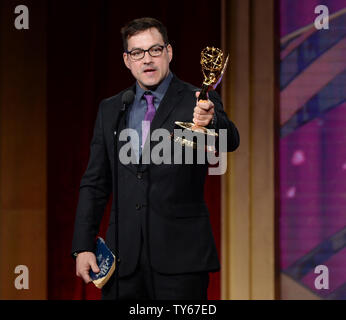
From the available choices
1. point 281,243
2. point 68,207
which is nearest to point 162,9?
point 68,207

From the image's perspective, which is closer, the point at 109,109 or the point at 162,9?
the point at 109,109

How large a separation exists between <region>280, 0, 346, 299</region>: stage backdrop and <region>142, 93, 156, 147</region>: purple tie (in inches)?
54.0

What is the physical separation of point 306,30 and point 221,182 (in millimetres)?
930

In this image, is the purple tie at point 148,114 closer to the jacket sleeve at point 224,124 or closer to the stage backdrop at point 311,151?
the jacket sleeve at point 224,124

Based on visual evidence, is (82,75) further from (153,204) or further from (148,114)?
(153,204)

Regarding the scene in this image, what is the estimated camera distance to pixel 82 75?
3.32 m

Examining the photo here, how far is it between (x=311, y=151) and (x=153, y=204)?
1.50 m

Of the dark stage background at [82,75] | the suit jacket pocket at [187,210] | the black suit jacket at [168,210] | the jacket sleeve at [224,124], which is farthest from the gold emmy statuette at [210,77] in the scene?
the dark stage background at [82,75]

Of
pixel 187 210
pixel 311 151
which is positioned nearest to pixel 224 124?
pixel 187 210

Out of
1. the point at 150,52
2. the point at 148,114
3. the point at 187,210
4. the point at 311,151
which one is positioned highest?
the point at 150,52
